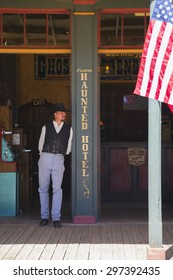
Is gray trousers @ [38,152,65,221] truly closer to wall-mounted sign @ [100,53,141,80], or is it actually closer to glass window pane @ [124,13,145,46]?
glass window pane @ [124,13,145,46]

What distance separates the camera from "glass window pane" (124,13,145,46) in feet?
27.9

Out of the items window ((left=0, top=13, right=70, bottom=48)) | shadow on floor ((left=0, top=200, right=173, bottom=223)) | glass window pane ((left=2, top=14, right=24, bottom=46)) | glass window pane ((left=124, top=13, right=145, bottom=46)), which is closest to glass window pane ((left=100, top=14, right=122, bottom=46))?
glass window pane ((left=124, top=13, right=145, bottom=46))

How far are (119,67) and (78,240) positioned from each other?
610cm

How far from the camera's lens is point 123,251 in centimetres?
685

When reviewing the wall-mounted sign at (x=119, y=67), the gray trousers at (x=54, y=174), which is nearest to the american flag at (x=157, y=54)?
the gray trousers at (x=54, y=174)

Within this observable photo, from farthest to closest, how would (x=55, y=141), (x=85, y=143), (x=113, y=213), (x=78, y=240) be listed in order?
(x=113, y=213) → (x=85, y=143) → (x=55, y=141) → (x=78, y=240)

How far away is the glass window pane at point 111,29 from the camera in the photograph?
8.50m

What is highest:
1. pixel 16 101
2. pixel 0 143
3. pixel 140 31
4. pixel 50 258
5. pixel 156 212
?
pixel 140 31

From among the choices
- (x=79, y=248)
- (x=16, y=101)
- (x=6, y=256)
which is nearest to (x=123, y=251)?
(x=79, y=248)

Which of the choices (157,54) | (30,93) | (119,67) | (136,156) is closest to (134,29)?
(157,54)

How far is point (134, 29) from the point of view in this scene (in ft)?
27.9

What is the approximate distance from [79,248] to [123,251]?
1.91ft

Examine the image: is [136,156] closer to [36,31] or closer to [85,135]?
[85,135]

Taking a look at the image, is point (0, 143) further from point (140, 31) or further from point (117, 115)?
point (117, 115)
